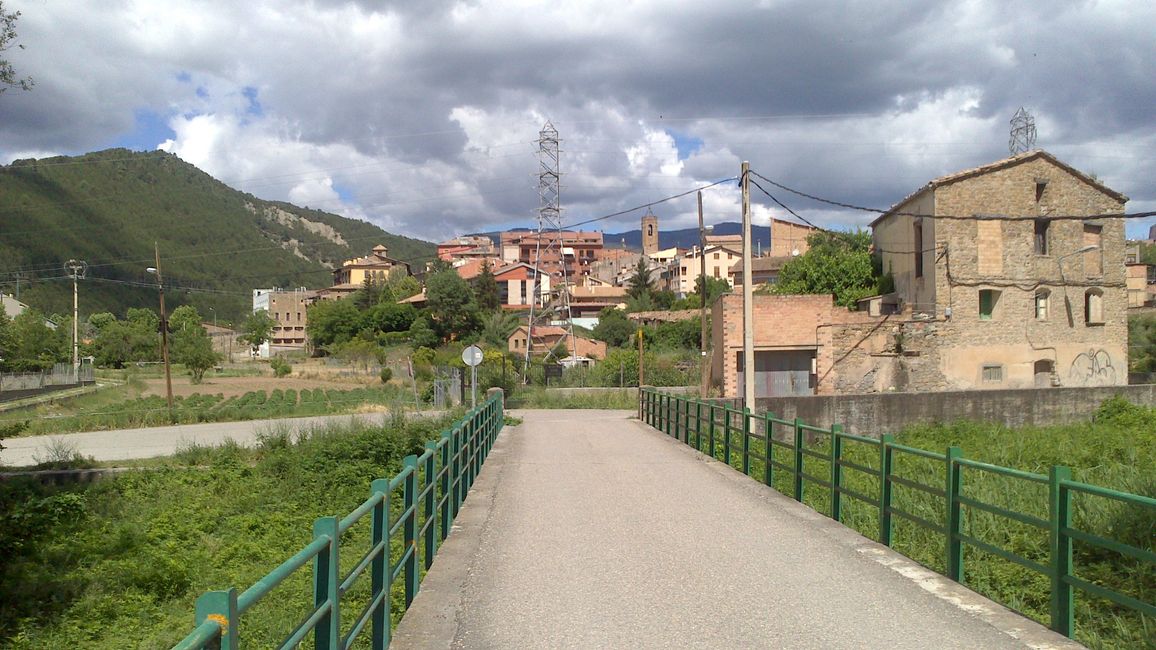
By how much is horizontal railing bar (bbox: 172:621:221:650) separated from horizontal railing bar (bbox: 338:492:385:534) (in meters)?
1.80

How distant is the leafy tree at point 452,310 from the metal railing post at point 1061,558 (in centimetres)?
8799

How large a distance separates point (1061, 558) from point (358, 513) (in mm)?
4685

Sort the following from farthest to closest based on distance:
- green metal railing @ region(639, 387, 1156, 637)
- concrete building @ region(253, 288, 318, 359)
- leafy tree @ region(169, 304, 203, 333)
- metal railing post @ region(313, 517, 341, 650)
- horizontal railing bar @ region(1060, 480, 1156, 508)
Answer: concrete building @ region(253, 288, 318, 359) < leafy tree @ region(169, 304, 203, 333) < green metal railing @ region(639, 387, 1156, 637) < horizontal railing bar @ region(1060, 480, 1156, 508) < metal railing post @ region(313, 517, 341, 650)

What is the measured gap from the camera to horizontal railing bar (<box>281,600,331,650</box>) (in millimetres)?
3852

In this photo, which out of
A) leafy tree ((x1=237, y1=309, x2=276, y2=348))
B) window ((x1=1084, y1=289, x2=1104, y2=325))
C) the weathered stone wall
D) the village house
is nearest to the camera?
the weathered stone wall

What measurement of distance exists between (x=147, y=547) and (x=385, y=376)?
52797mm

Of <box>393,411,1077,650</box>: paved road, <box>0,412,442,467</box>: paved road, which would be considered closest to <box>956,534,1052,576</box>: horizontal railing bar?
<box>393,411,1077,650</box>: paved road

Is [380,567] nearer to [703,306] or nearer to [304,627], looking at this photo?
[304,627]

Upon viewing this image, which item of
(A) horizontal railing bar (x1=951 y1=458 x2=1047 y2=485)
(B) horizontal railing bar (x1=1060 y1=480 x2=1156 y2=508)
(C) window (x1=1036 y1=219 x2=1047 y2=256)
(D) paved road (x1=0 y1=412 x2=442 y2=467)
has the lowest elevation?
(D) paved road (x1=0 y1=412 x2=442 y2=467)

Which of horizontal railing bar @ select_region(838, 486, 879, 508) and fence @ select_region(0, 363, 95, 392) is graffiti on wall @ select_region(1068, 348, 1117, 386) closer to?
horizontal railing bar @ select_region(838, 486, 879, 508)

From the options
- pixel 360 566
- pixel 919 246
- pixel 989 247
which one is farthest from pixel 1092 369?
pixel 360 566

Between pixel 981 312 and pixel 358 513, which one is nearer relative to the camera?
pixel 358 513

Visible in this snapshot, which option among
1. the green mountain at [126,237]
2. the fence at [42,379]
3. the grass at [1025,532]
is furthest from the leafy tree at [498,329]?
the grass at [1025,532]

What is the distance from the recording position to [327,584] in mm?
4691
